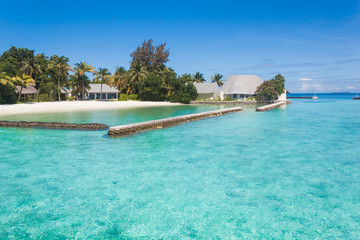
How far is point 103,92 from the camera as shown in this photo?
65312mm

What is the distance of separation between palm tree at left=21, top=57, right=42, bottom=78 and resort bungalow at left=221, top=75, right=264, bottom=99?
42.4 metres

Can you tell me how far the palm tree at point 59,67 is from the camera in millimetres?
52519

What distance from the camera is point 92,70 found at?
191ft

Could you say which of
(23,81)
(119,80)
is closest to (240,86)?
(119,80)

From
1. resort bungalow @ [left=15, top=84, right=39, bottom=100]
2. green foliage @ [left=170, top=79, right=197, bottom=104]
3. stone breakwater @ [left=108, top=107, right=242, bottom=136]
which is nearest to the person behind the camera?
stone breakwater @ [left=108, top=107, right=242, bottom=136]

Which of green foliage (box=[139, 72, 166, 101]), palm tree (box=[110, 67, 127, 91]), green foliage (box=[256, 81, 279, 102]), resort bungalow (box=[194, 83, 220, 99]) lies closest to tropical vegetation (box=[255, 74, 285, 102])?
green foliage (box=[256, 81, 279, 102])

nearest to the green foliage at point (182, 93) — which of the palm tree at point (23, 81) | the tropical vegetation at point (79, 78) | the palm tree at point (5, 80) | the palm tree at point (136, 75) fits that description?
the tropical vegetation at point (79, 78)

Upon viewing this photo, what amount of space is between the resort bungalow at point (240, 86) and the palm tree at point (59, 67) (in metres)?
37.3

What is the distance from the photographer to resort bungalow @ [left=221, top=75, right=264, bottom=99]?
71.4 metres

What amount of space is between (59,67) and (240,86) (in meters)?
43.5

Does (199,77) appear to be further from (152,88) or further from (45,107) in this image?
(45,107)

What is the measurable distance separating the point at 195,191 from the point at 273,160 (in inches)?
180

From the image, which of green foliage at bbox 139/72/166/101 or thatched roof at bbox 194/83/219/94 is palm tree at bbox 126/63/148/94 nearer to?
green foliage at bbox 139/72/166/101

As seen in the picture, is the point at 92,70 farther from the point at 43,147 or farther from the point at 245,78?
the point at 43,147
